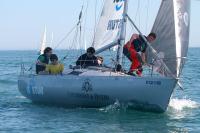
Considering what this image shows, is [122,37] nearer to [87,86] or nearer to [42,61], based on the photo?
[87,86]

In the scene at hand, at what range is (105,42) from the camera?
18.6m

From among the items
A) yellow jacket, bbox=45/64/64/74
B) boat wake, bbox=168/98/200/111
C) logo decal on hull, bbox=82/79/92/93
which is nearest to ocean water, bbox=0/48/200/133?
boat wake, bbox=168/98/200/111

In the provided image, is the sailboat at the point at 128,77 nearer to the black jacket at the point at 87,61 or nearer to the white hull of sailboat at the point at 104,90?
the white hull of sailboat at the point at 104,90

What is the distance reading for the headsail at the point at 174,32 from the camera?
1631 cm

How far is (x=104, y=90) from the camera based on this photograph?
1644cm

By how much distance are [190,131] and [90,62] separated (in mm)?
5015

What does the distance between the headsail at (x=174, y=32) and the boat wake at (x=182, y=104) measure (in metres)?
2.03

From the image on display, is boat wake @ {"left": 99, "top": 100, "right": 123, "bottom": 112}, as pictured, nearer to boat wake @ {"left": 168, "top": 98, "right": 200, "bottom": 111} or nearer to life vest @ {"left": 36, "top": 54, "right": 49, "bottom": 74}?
boat wake @ {"left": 168, "top": 98, "right": 200, "bottom": 111}

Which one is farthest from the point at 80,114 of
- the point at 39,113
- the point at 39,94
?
the point at 39,94

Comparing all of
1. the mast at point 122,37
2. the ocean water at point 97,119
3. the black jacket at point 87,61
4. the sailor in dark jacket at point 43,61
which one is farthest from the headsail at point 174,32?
the sailor in dark jacket at point 43,61

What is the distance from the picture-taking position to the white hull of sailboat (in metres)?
15.8

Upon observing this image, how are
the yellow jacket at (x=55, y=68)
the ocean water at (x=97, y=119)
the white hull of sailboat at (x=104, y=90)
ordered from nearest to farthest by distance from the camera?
the ocean water at (x=97, y=119)
the white hull of sailboat at (x=104, y=90)
the yellow jacket at (x=55, y=68)

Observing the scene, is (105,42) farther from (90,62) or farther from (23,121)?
(23,121)

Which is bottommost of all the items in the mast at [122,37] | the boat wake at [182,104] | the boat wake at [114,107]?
the boat wake at [182,104]
